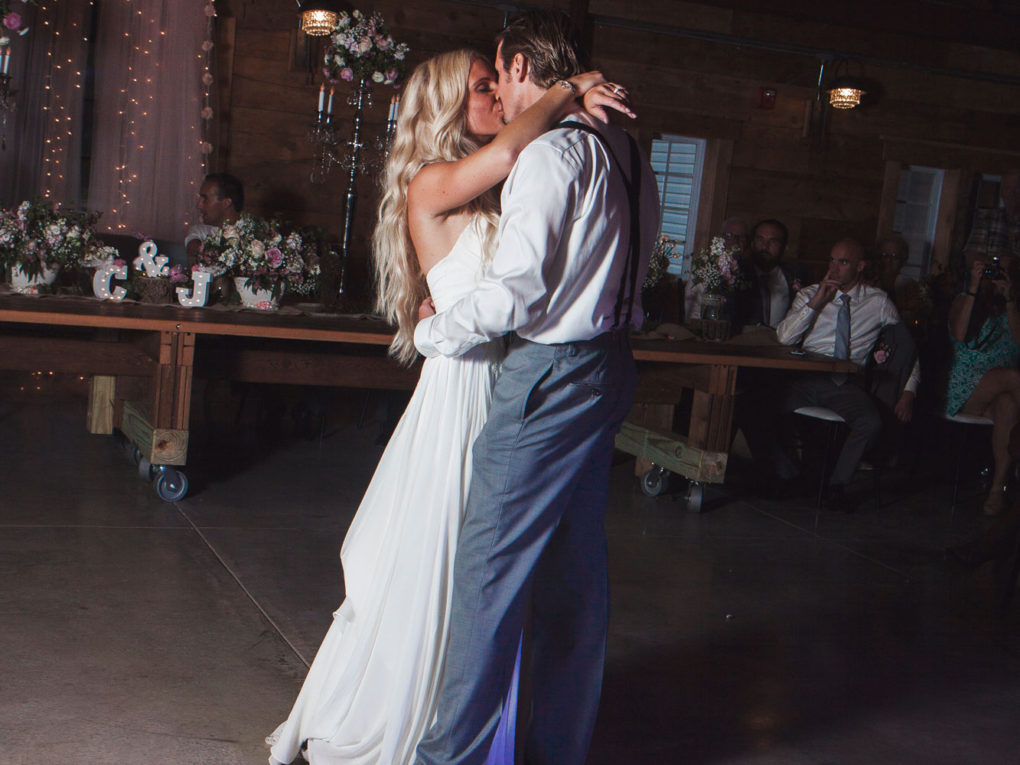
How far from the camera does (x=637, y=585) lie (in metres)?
3.67

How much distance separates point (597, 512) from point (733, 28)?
6671 mm

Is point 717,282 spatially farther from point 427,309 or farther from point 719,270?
point 427,309

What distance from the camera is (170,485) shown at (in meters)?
4.17

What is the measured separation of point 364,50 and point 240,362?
1.82 m

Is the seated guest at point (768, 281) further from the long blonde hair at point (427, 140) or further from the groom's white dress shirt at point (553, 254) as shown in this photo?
the groom's white dress shirt at point (553, 254)

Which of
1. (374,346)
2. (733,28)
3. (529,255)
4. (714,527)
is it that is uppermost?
(733,28)

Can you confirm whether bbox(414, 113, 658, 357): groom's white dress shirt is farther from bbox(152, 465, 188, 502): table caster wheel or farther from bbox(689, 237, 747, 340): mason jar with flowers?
bbox(689, 237, 747, 340): mason jar with flowers

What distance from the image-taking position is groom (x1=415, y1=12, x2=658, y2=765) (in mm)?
1777

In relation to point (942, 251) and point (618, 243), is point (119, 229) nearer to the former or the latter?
point (618, 243)

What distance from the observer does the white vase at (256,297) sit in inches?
183

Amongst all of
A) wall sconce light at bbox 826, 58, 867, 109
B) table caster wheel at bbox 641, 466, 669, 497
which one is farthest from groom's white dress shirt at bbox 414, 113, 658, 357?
wall sconce light at bbox 826, 58, 867, 109

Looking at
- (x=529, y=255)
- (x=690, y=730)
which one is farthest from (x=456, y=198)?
(x=690, y=730)

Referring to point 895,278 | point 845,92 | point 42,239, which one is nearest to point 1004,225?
point 895,278

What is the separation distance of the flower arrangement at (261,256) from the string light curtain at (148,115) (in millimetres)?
2098
